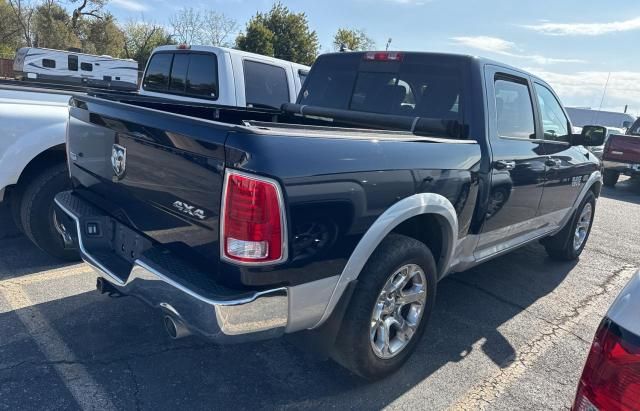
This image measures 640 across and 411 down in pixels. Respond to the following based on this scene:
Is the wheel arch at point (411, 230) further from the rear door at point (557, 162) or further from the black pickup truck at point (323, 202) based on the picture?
the rear door at point (557, 162)

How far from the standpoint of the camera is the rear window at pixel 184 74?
5.91 meters

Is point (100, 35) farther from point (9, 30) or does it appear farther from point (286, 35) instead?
point (286, 35)

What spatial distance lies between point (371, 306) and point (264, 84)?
14.4ft

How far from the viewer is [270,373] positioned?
2.90 metres

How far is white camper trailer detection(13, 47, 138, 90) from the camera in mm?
13945

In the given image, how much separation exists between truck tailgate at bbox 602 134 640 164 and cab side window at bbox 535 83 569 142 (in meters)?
8.03

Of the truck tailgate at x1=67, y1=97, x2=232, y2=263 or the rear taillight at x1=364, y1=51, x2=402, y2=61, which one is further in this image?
the rear taillight at x1=364, y1=51, x2=402, y2=61

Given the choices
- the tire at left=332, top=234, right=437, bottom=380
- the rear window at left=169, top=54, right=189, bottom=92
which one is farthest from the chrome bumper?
the rear window at left=169, top=54, right=189, bottom=92

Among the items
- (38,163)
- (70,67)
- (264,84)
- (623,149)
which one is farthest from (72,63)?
(623,149)

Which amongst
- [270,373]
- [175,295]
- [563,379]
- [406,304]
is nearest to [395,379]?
[406,304]

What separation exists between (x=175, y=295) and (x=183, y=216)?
14.6 inches

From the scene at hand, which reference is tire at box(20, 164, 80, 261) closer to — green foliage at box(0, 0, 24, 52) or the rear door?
the rear door

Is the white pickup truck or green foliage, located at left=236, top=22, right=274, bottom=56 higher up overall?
green foliage, located at left=236, top=22, right=274, bottom=56

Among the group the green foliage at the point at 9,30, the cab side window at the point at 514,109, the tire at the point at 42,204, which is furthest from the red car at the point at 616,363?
the green foliage at the point at 9,30
